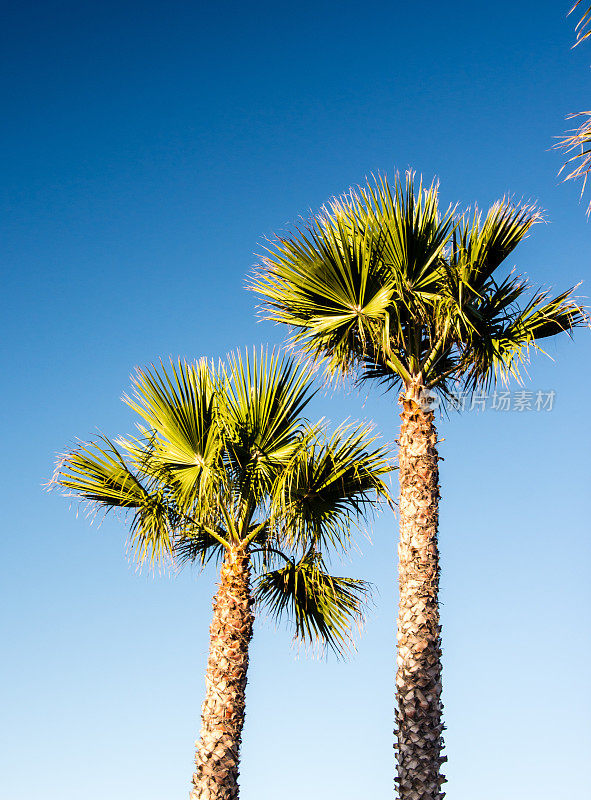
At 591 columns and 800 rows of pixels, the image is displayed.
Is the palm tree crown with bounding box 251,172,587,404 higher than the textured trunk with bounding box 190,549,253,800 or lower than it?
higher

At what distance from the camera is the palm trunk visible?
291 inches

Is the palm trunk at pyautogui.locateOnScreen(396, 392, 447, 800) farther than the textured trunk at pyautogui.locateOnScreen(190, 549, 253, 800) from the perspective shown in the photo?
No

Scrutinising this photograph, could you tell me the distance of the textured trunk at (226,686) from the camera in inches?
336

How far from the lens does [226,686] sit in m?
8.92

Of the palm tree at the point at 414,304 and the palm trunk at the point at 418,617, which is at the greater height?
the palm tree at the point at 414,304

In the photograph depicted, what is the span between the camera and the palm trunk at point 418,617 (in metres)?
7.38

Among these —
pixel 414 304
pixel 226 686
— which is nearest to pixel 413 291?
pixel 414 304

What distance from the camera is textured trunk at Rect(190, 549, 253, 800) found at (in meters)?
8.53

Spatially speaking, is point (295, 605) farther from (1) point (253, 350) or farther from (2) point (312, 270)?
(2) point (312, 270)

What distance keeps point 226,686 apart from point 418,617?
2.44m

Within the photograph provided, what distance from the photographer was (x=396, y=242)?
9016 millimetres

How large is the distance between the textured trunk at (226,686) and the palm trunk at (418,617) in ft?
6.72

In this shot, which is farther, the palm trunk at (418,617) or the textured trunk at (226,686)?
the textured trunk at (226,686)

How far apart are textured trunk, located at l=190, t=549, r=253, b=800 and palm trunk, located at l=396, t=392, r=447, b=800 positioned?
2047mm
